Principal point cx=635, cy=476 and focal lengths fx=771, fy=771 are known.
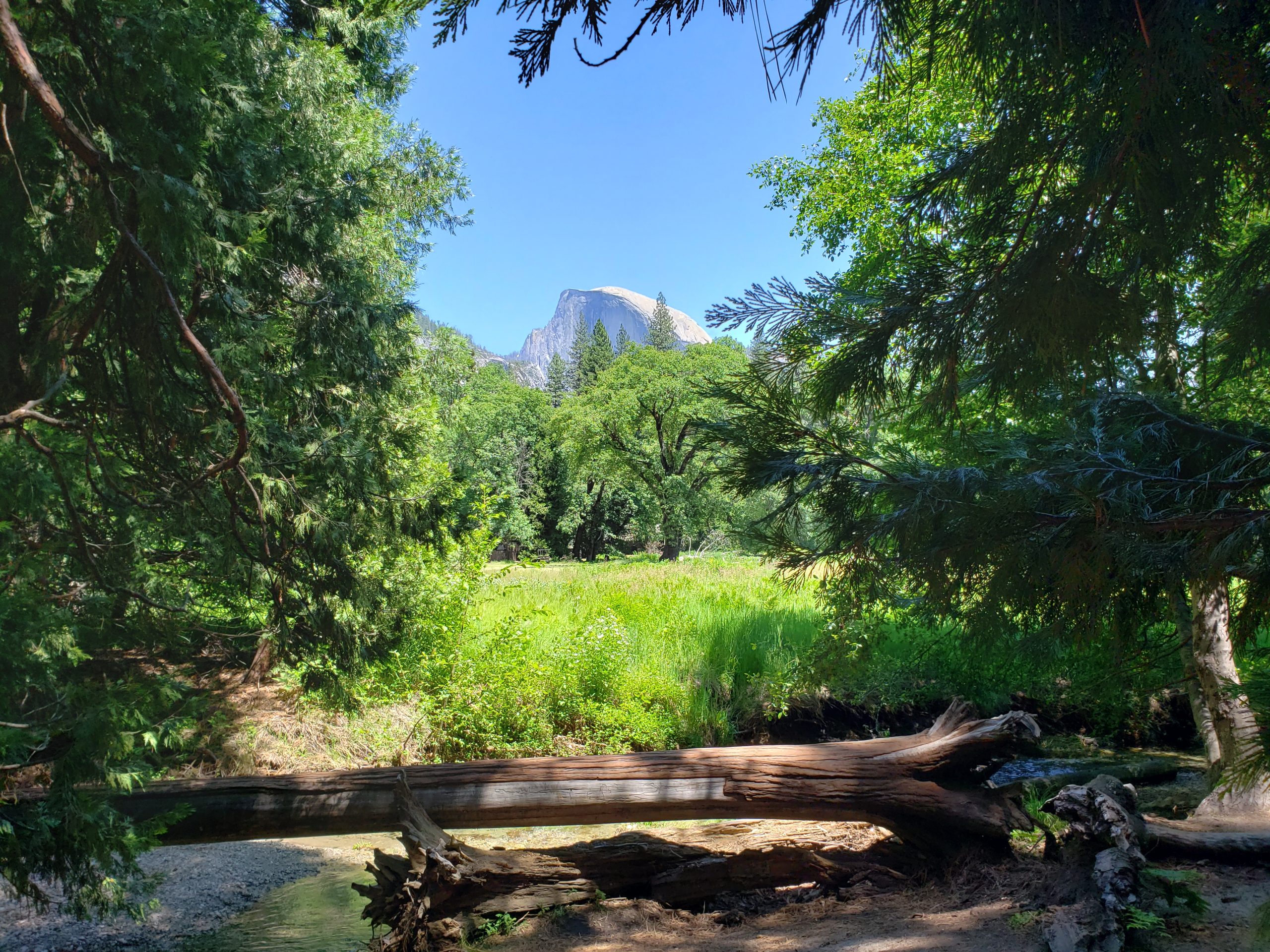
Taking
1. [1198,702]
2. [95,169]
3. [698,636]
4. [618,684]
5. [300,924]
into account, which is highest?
[95,169]

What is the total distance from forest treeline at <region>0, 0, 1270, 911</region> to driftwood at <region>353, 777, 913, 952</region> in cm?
133

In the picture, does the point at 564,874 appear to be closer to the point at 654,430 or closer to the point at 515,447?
the point at 654,430

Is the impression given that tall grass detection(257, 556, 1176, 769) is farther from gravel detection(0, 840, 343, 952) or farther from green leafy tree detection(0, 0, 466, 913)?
green leafy tree detection(0, 0, 466, 913)

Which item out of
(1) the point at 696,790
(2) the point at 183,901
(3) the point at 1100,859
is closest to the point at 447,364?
(2) the point at 183,901

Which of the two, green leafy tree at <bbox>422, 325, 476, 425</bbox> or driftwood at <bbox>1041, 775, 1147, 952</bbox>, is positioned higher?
green leafy tree at <bbox>422, 325, 476, 425</bbox>

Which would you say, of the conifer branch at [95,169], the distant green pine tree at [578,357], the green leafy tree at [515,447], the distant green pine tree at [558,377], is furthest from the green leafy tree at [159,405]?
the distant green pine tree at [558,377]

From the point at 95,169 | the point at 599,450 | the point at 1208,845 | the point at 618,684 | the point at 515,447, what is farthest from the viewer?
the point at 515,447

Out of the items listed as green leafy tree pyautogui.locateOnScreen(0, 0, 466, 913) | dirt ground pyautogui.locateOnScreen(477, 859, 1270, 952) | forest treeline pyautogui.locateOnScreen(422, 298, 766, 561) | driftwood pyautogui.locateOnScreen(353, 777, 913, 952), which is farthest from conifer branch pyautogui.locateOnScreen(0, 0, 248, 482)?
dirt ground pyautogui.locateOnScreen(477, 859, 1270, 952)

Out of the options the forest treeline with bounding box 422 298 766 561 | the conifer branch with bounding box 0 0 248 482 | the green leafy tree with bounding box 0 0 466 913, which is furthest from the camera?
the forest treeline with bounding box 422 298 766 561

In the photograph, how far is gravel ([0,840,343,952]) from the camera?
4.39 meters

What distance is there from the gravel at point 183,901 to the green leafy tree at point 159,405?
0.35 metres

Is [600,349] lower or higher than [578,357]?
lower

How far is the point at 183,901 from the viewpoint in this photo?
16.6 feet

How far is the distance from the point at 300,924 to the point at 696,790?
2.56 metres
